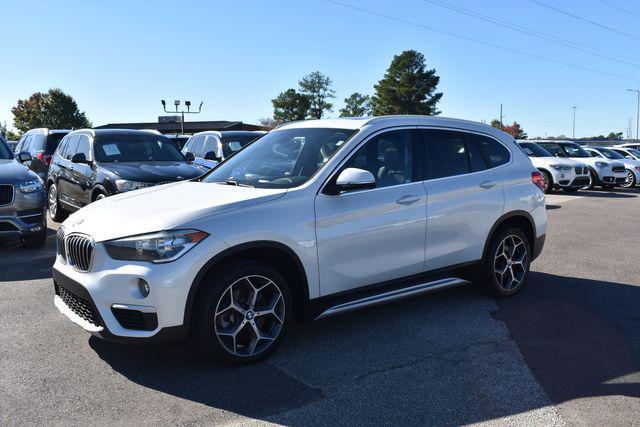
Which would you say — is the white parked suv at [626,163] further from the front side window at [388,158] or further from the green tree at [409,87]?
the green tree at [409,87]

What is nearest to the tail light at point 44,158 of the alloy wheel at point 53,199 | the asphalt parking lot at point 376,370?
the alloy wheel at point 53,199

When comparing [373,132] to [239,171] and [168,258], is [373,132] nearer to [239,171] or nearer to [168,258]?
[239,171]

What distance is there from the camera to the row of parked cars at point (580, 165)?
1812cm

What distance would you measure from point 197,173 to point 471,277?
17.2 feet

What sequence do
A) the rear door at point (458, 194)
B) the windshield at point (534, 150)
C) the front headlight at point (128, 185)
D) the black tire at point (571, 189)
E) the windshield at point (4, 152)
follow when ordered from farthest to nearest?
the windshield at point (534, 150) → the black tire at point (571, 189) → the windshield at point (4, 152) → the front headlight at point (128, 185) → the rear door at point (458, 194)

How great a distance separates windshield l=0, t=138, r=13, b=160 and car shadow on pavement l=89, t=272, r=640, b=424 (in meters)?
5.84

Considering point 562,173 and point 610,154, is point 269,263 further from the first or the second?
point 610,154

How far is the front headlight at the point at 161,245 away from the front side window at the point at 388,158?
1.44 meters

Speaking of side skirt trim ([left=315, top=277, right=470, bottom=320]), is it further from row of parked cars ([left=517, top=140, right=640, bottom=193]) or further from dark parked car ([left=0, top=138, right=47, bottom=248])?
row of parked cars ([left=517, top=140, right=640, bottom=193])

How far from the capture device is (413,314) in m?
5.23

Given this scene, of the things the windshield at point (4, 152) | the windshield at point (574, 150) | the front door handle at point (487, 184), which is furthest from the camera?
the windshield at point (574, 150)

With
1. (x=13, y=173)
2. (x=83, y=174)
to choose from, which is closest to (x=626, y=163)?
(x=83, y=174)

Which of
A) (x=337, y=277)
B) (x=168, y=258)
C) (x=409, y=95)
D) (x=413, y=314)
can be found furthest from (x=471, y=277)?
(x=409, y=95)

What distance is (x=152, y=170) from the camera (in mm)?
8844
